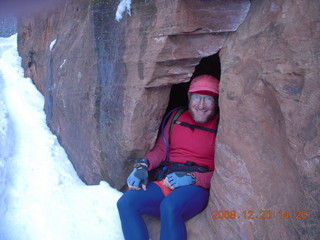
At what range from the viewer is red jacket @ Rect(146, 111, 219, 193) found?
2463 millimetres

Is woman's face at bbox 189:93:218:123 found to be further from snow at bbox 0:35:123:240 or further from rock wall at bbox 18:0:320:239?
snow at bbox 0:35:123:240

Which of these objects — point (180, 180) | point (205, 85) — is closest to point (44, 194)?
point (180, 180)

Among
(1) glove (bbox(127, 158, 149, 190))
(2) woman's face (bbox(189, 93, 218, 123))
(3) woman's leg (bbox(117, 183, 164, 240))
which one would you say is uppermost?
(2) woman's face (bbox(189, 93, 218, 123))

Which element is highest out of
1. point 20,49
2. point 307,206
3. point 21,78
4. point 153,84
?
point 153,84

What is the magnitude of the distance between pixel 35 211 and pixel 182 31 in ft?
7.72

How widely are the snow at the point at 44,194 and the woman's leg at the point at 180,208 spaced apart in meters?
0.65

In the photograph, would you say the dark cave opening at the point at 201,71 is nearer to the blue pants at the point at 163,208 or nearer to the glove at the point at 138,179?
the glove at the point at 138,179

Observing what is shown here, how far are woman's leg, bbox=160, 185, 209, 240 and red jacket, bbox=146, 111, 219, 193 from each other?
0.34m

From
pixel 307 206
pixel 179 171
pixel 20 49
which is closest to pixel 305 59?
pixel 307 206

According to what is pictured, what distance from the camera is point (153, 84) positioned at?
2.39 m

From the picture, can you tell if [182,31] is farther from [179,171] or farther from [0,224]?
[0,224]
